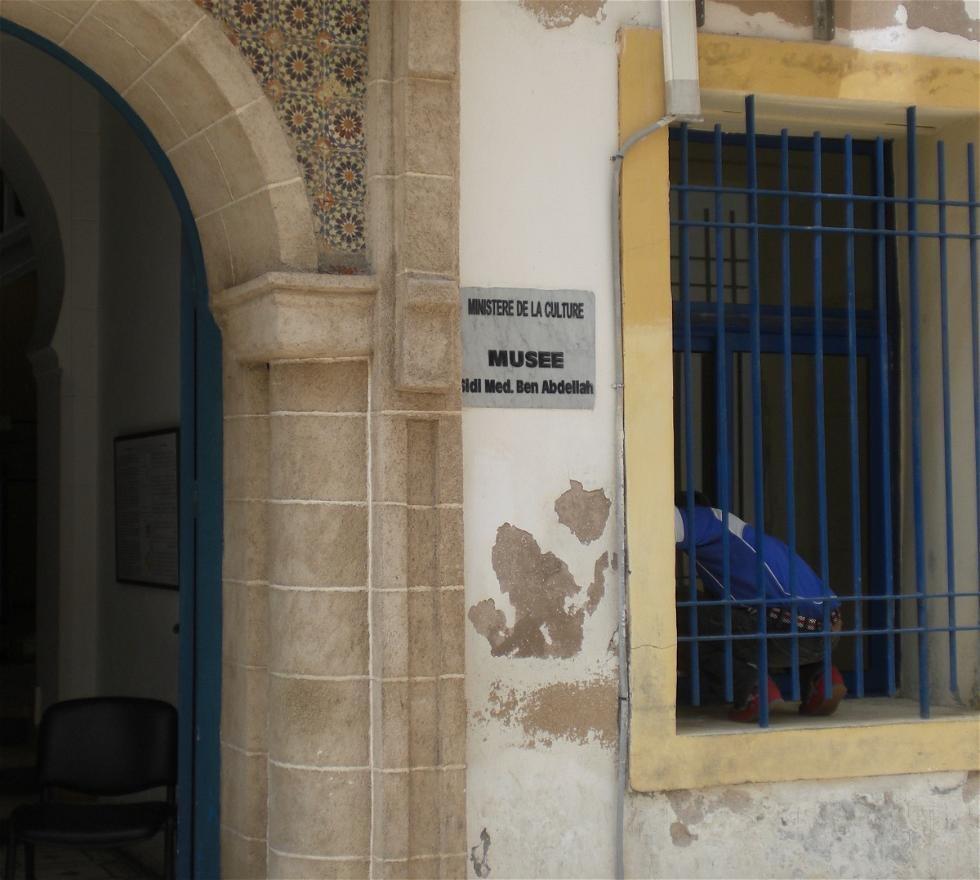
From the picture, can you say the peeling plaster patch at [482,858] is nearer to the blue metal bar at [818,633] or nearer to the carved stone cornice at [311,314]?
the blue metal bar at [818,633]

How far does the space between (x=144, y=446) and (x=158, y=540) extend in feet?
1.63

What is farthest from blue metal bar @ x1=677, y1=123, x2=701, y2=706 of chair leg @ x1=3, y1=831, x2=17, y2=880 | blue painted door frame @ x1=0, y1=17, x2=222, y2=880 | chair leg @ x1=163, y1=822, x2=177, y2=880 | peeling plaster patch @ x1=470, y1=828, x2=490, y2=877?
chair leg @ x1=3, y1=831, x2=17, y2=880

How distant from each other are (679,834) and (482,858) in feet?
2.37

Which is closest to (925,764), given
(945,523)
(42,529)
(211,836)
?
(945,523)

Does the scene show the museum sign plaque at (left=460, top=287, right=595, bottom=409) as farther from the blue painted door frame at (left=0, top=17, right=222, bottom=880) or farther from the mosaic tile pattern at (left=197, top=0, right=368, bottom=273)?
the blue painted door frame at (left=0, top=17, right=222, bottom=880)

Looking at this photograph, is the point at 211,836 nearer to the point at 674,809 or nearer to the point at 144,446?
the point at 674,809

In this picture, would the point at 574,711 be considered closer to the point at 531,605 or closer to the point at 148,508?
the point at 531,605

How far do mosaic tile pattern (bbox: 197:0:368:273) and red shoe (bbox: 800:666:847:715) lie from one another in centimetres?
239

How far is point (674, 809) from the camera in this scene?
Answer: 215 inches

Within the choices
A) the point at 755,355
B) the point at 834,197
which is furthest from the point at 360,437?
the point at 834,197

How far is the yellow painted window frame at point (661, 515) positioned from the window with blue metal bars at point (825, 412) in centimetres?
14

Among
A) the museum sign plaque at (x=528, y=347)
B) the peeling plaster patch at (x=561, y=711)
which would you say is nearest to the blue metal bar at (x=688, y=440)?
the peeling plaster patch at (x=561, y=711)

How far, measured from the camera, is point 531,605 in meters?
5.35

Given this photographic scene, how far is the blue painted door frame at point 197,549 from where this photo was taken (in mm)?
5547
